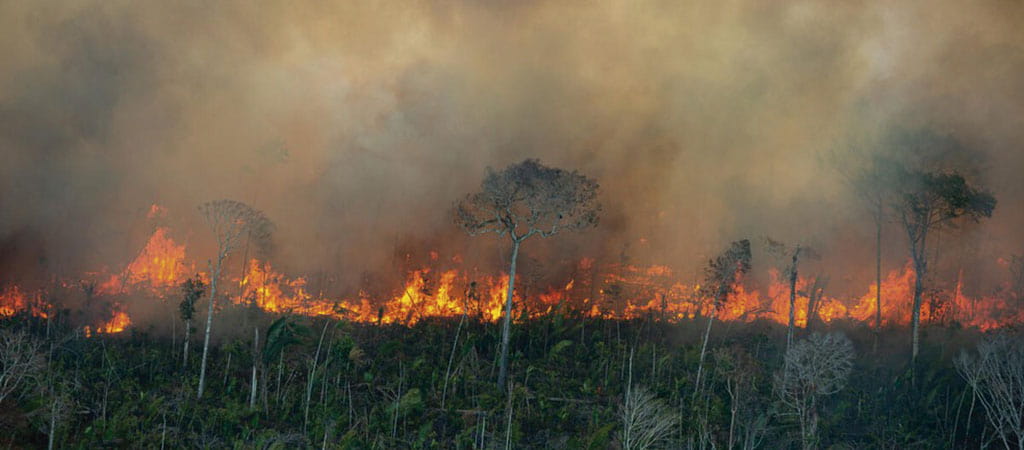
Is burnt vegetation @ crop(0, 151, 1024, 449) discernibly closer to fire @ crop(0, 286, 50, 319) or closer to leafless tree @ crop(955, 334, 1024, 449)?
leafless tree @ crop(955, 334, 1024, 449)

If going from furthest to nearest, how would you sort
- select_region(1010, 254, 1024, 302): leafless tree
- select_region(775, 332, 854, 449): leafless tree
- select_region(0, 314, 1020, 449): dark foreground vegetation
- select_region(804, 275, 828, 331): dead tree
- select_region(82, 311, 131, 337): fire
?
1. select_region(1010, 254, 1024, 302): leafless tree
2. select_region(804, 275, 828, 331): dead tree
3. select_region(82, 311, 131, 337): fire
4. select_region(0, 314, 1020, 449): dark foreground vegetation
5. select_region(775, 332, 854, 449): leafless tree

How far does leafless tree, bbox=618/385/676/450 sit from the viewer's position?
32312 millimetres

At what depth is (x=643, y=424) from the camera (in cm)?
3281

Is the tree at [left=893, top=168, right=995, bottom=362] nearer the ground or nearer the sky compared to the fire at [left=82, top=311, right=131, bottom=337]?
nearer the sky

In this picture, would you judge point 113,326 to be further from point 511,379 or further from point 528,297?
point 528,297

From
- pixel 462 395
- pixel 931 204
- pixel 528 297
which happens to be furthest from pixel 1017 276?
pixel 462 395

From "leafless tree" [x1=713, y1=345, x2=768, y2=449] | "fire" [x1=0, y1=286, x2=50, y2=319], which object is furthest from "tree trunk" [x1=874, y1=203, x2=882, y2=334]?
"fire" [x1=0, y1=286, x2=50, y2=319]

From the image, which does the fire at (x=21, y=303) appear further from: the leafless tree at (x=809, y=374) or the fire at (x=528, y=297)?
the leafless tree at (x=809, y=374)

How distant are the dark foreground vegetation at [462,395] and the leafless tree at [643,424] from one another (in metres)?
0.17

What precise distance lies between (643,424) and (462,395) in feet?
39.1

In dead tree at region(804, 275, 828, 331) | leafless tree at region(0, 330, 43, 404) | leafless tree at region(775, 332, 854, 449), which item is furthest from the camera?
dead tree at region(804, 275, 828, 331)

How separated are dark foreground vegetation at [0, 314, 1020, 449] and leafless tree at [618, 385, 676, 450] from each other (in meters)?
0.17

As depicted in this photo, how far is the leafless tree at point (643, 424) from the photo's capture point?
1272 inches

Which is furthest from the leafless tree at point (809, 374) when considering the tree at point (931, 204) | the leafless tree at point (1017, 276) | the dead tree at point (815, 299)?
the leafless tree at point (1017, 276)
